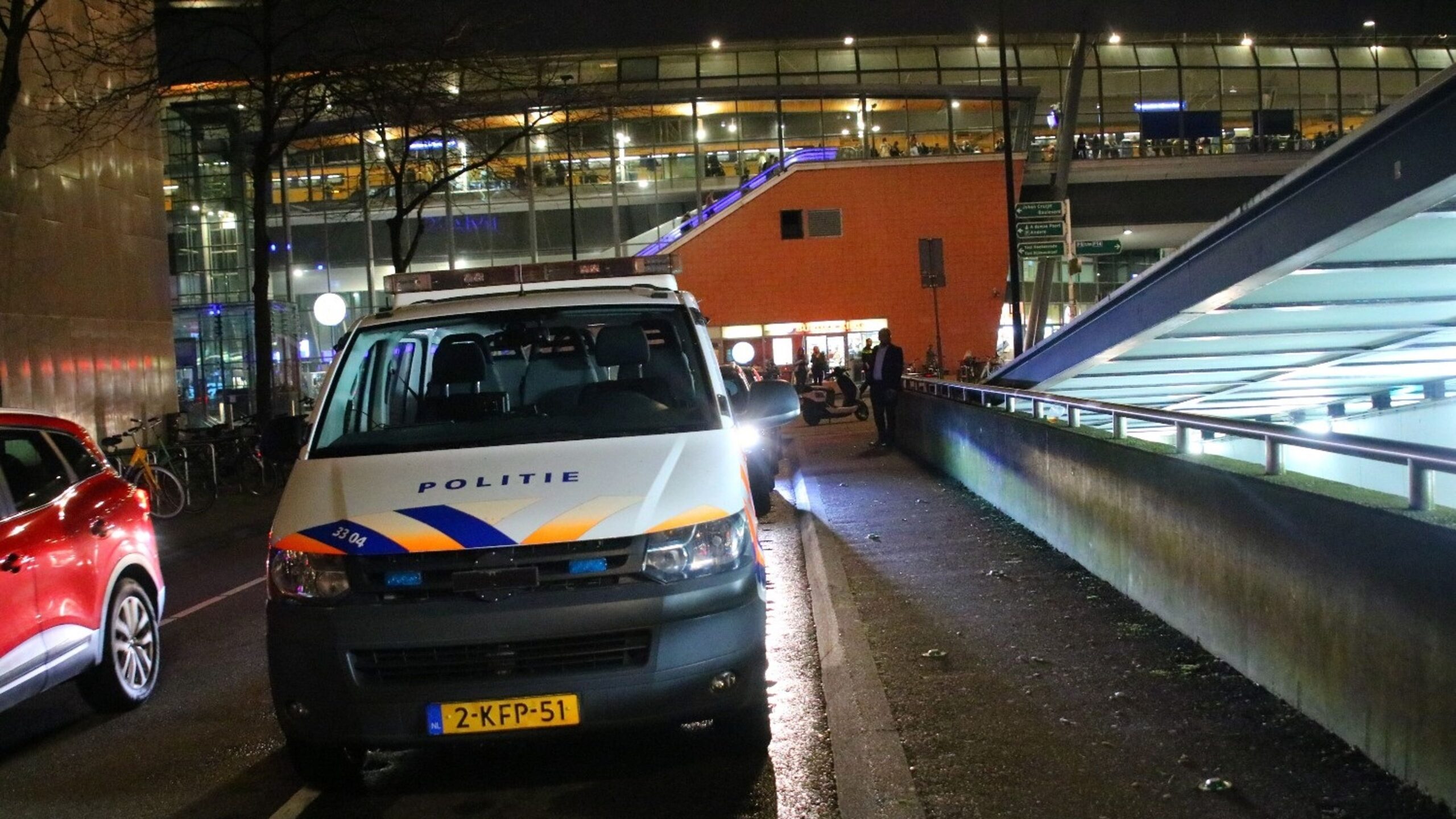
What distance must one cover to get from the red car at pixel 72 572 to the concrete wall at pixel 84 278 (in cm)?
1237

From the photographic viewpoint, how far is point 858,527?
12.3m

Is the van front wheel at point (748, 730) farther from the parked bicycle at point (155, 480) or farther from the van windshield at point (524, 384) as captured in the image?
the parked bicycle at point (155, 480)

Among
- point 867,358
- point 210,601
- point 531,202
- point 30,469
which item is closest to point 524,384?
point 30,469

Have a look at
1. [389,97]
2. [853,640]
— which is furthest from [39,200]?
[853,640]

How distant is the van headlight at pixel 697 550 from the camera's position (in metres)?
4.79

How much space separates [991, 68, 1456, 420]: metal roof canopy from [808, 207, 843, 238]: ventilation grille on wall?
86.3ft

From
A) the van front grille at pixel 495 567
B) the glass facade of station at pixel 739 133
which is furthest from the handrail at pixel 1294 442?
the glass facade of station at pixel 739 133

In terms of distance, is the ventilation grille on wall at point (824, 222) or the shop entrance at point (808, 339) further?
the shop entrance at point (808, 339)

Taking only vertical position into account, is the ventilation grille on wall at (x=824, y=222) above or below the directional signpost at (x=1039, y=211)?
above

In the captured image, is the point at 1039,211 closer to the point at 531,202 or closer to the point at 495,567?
the point at 495,567

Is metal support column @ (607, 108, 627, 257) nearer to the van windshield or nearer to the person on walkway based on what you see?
the person on walkway

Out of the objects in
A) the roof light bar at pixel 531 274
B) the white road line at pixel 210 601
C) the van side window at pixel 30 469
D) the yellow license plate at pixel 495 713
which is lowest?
the white road line at pixel 210 601

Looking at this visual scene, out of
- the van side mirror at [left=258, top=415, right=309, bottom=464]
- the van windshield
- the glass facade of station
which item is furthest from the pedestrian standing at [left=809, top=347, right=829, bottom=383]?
the van side mirror at [left=258, top=415, right=309, bottom=464]

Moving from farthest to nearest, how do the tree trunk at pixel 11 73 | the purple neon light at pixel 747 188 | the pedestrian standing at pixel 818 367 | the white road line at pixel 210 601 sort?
the purple neon light at pixel 747 188
the pedestrian standing at pixel 818 367
the tree trunk at pixel 11 73
the white road line at pixel 210 601
